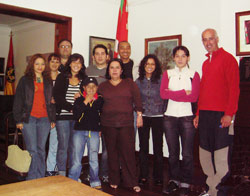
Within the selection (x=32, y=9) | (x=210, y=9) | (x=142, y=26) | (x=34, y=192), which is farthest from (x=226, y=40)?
(x=34, y=192)

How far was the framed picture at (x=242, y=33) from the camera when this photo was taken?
345 centimetres

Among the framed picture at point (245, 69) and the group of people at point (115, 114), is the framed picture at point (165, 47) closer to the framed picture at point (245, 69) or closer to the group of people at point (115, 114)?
the framed picture at point (245, 69)

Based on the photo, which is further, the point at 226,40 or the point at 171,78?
the point at 226,40

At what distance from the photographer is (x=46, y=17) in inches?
156

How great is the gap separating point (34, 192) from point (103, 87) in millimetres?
1786

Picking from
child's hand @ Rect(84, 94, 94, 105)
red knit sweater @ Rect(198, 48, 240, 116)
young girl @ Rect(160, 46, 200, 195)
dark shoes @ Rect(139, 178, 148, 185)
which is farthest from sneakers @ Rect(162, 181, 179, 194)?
child's hand @ Rect(84, 94, 94, 105)

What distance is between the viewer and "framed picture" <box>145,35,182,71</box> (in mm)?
4215

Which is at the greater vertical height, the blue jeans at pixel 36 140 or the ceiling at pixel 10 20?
the ceiling at pixel 10 20

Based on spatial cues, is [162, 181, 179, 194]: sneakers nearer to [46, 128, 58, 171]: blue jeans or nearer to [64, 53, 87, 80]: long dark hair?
[46, 128, 58, 171]: blue jeans

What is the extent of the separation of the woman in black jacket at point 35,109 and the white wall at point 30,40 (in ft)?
11.9

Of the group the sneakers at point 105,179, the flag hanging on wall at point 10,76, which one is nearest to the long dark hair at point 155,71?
the sneakers at point 105,179

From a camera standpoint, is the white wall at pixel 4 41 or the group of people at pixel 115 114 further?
the white wall at pixel 4 41

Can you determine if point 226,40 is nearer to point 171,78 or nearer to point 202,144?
point 171,78

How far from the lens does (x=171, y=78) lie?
3072 mm
